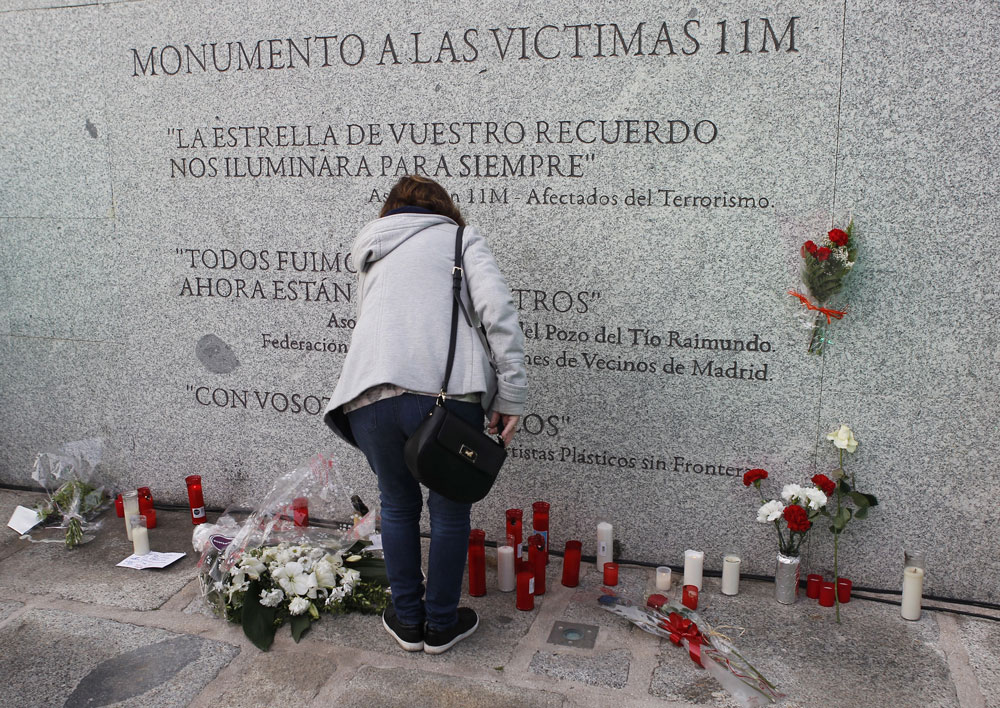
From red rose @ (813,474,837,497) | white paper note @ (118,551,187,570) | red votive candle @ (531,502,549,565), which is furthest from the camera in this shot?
white paper note @ (118,551,187,570)

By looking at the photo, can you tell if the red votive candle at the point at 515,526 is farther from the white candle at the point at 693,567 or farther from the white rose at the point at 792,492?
the white rose at the point at 792,492

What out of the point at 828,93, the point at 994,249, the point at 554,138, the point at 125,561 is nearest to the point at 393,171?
the point at 554,138

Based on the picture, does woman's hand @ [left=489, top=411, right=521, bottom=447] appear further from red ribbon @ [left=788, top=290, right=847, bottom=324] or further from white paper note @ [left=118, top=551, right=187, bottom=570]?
white paper note @ [left=118, top=551, right=187, bottom=570]

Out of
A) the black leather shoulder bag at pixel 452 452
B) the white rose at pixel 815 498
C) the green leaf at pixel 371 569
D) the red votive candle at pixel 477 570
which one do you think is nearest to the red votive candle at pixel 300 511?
the green leaf at pixel 371 569

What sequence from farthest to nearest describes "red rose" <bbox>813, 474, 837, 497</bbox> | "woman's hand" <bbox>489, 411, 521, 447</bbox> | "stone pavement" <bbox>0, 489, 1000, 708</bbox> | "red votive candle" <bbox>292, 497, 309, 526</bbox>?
"red votive candle" <bbox>292, 497, 309, 526</bbox> → "red rose" <bbox>813, 474, 837, 497</bbox> → "woman's hand" <bbox>489, 411, 521, 447</bbox> → "stone pavement" <bbox>0, 489, 1000, 708</bbox>

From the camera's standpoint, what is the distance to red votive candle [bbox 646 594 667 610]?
3129 millimetres

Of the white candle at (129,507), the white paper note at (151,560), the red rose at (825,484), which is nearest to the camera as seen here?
the red rose at (825,484)

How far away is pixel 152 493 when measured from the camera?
4.33m

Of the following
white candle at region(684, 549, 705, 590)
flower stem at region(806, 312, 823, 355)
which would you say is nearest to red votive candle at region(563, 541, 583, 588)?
white candle at region(684, 549, 705, 590)

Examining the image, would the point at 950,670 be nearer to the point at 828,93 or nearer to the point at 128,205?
the point at 828,93

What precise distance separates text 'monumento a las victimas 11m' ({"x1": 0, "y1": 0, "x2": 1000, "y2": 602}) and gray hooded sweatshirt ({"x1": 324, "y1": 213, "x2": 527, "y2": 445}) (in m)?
0.85

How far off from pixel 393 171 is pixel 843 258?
6.29ft

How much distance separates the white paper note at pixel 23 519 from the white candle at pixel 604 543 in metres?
2.73

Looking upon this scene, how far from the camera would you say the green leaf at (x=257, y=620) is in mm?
2951
